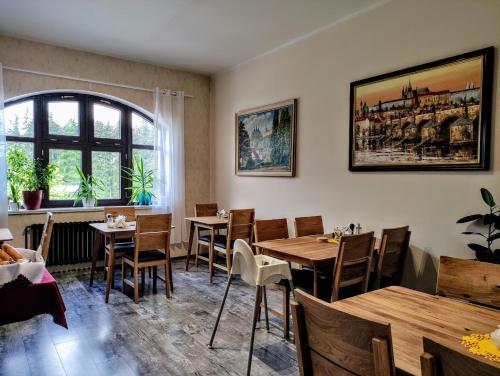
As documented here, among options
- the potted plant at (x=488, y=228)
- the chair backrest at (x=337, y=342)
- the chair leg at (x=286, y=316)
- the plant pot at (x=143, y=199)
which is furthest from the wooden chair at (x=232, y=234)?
the chair backrest at (x=337, y=342)

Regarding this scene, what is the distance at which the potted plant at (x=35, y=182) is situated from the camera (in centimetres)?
443

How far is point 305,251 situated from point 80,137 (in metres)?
3.79

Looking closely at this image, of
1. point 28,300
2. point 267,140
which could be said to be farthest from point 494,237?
point 28,300

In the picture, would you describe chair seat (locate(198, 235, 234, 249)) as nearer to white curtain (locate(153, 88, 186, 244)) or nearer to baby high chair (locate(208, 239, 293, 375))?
white curtain (locate(153, 88, 186, 244))

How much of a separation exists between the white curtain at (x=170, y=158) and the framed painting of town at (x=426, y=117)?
2.83 m

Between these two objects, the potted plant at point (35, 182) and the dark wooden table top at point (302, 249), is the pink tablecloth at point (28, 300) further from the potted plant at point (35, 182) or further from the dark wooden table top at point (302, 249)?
the potted plant at point (35, 182)

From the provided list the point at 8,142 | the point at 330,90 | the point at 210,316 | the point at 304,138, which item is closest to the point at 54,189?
the point at 8,142

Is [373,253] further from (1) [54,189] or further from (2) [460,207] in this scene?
(1) [54,189]

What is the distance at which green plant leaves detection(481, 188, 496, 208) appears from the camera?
249 cm

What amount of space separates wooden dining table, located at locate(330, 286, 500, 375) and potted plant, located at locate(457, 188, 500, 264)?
1101 millimetres

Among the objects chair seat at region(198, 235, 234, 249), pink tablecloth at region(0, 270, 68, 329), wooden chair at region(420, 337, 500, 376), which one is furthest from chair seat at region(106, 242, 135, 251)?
wooden chair at region(420, 337, 500, 376)

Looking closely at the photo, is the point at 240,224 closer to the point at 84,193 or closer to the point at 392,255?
the point at 392,255

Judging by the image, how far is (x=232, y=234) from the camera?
14.2ft

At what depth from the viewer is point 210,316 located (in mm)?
3293
